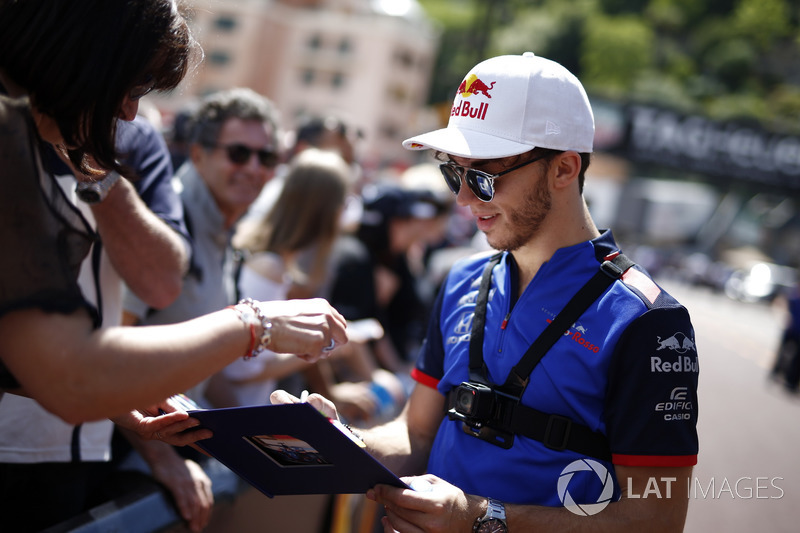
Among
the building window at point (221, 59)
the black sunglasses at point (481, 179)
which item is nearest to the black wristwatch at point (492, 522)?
the black sunglasses at point (481, 179)

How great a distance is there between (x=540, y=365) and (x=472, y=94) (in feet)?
2.79

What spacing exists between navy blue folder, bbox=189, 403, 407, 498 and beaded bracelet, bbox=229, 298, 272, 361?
0.13m

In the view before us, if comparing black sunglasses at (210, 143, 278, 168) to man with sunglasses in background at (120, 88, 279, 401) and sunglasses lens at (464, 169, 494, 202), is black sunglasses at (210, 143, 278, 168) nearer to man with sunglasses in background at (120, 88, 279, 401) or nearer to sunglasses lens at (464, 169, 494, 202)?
man with sunglasses in background at (120, 88, 279, 401)

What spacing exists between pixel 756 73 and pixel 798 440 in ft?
229

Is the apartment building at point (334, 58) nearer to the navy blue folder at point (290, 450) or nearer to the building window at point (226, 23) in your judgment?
the building window at point (226, 23)

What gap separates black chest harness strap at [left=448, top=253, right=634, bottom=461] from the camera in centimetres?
197

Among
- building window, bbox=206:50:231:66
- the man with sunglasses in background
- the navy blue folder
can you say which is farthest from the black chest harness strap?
building window, bbox=206:50:231:66

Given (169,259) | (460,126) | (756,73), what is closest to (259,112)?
(169,259)

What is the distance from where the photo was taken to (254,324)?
5.34 ft

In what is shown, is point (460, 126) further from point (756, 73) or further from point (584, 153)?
point (756, 73)

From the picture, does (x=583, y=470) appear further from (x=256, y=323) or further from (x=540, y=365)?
(x=256, y=323)

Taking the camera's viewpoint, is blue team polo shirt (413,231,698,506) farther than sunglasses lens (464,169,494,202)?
No

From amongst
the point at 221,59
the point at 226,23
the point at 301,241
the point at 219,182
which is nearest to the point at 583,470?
the point at 219,182

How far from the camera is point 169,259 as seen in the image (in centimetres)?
252
